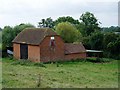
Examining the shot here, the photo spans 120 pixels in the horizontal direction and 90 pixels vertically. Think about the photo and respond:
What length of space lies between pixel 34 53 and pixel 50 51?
7.92 feet

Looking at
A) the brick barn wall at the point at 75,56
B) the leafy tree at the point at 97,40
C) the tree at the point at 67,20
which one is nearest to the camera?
the brick barn wall at the point at 75,56

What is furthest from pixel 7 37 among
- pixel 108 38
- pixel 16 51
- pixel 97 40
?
pixel 108 38

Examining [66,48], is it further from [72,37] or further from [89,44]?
[72,37]

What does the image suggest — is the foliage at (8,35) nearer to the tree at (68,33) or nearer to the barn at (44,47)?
the barn at (44,47)

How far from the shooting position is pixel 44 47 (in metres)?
39.6

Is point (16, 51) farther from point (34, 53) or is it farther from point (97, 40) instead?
point (97, 40)

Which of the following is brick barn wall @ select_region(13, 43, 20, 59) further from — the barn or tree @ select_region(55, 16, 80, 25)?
tree @ select_region(55, 16, 80, 25)

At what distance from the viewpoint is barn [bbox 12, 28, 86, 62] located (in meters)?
39.5

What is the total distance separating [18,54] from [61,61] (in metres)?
7.73

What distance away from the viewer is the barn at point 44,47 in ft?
130

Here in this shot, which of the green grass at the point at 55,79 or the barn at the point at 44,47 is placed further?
the barn at the point at 44,47

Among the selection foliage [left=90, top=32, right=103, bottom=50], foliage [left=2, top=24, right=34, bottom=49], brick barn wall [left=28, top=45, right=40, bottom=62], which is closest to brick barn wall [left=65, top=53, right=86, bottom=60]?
brick barn wall [left=28, top=45, right=40, bottom=62]

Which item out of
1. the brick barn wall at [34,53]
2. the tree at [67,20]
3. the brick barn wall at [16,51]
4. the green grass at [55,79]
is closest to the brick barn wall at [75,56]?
the brick barn wall at [34,53]

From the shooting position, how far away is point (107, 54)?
47719mm
